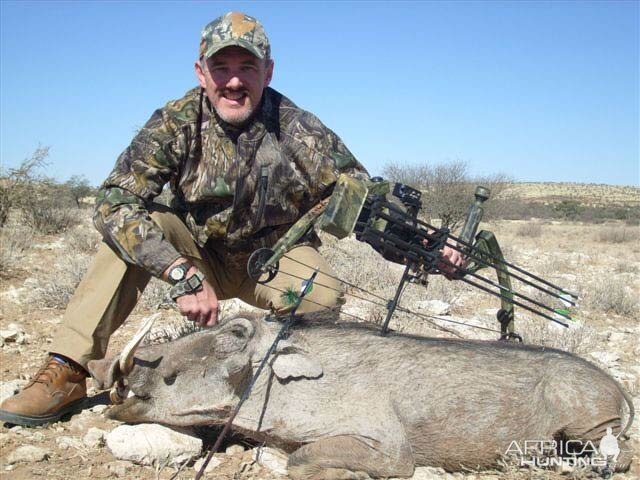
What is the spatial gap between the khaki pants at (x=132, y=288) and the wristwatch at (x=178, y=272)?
0.53 m

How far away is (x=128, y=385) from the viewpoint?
10.4 feet

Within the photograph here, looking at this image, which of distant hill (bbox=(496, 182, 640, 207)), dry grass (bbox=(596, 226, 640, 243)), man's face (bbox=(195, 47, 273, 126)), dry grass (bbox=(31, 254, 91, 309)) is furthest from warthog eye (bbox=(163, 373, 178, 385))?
distant hill (bbox=(496, 182, 640, 207))

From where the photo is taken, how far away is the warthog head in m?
3.19

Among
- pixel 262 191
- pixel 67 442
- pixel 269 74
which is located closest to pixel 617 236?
pixel 269 74

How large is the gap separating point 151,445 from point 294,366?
825mm

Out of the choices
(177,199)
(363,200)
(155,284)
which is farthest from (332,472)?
(155,284)

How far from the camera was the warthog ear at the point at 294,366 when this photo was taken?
322 cm

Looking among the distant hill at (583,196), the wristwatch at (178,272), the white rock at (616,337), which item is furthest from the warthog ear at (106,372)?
the distant hill at (583,196)

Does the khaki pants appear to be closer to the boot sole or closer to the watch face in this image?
the boot sole

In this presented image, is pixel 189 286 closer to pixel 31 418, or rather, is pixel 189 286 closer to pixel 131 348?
pixel 131 348

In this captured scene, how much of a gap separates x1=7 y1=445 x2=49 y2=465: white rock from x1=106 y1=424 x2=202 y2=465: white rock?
324 mm

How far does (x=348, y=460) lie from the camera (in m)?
3.01

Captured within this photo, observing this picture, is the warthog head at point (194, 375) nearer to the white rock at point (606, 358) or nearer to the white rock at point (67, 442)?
the white rock at point (67, 442)

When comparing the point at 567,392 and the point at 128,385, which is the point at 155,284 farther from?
the point at 567,392
